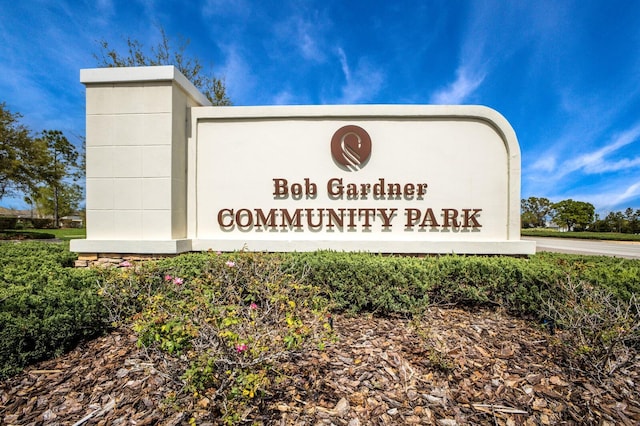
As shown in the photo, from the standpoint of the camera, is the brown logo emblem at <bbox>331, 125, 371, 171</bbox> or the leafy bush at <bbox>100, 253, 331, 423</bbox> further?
the brown logo emblem at <bbox>331, 125, 371, 171</bbox>

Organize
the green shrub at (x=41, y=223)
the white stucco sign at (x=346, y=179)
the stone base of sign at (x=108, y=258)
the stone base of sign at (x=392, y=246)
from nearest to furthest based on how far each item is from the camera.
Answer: the stone base of sign at (x=108, y=258), the stone base of sign at (x=392, y=246), the white stucco sign at (x=346, y=179), the green shrub at (x=41, y=223)

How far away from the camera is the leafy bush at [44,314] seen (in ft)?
9.37

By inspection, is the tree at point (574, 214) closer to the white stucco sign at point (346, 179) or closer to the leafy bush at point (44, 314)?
the white stucco sign at point (346, 179)

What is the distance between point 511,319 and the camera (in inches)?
162

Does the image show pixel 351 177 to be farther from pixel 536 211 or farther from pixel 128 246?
pixel 536 211

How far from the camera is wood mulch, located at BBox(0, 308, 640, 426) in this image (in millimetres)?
2354

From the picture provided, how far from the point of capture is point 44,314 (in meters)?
3.17

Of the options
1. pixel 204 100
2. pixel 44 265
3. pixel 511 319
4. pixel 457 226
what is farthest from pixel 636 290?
pixel 44 265

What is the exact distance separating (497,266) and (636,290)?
4.90 ft

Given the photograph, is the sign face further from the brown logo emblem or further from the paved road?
the paved road

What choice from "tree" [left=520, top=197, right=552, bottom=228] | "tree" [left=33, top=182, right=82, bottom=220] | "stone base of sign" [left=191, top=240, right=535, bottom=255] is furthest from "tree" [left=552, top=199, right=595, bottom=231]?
"tree" [left=33, top=182, right=82, bottom=220]

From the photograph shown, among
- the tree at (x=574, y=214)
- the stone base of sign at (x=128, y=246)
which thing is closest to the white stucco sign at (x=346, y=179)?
the stone base of sign at (x=128, y=246)

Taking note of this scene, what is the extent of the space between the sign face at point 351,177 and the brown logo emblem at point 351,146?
2cm

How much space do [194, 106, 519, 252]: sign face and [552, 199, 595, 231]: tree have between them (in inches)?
2269
